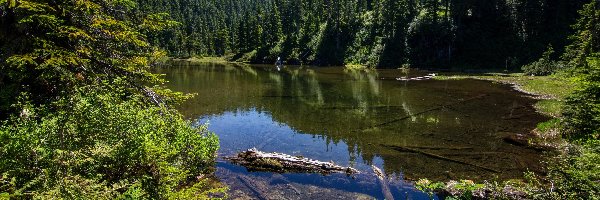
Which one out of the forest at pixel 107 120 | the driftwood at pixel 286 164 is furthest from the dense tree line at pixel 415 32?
the driftwood at pixel 286 164

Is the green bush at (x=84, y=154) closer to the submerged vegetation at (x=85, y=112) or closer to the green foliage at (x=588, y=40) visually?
the submerged vegetation at (x=85, y=112)

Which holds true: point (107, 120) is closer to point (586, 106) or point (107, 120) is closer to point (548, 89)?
point (586, 106)

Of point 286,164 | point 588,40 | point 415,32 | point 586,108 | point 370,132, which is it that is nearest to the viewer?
point 586,108

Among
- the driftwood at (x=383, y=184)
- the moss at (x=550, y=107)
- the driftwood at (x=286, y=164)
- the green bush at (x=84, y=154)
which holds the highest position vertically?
the green bush at (x=84, y=154)

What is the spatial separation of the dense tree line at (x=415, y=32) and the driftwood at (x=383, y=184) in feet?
213

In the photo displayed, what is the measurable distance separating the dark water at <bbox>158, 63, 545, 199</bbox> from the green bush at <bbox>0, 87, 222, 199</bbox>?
23.8ft

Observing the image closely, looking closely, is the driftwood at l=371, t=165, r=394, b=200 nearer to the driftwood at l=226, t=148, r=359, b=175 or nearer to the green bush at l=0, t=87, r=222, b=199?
the driftwood at l=226, t=148, r=359, b=175

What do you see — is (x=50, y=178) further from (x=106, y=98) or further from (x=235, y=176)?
(x=235, y=176)

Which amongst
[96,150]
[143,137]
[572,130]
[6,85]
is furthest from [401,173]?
[6,85]

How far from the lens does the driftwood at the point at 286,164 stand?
19250mm

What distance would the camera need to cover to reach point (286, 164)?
1962cm

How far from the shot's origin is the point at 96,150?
8.64m

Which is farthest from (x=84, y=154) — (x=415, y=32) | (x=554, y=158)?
(x=415, y=32)

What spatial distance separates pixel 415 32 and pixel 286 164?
7335cm
